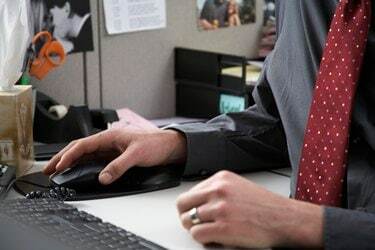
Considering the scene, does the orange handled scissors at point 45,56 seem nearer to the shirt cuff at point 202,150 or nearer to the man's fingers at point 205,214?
the shirt cuff at point 202,150

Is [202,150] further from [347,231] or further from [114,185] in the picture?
[347,231]

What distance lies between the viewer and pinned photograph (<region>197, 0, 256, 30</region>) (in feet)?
5.54

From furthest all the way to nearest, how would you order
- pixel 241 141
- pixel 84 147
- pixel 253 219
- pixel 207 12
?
pixel 207 12 < pixel 241 141 < pixel 84 147 < pixel 253 219

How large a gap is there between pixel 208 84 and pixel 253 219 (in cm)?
88

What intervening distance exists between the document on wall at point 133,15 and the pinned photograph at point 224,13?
0.12 meters

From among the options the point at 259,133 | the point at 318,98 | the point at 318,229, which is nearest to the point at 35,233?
the point at 318,229

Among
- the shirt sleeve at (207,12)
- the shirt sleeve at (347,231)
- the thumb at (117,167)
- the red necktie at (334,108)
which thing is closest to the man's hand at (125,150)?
the thumb at (117,167)

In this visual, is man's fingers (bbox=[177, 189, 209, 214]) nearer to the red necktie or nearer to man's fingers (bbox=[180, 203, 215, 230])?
man's fingers (bbox=[180, 203, 215, 230])

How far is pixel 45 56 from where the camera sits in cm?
140

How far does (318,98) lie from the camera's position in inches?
38.1

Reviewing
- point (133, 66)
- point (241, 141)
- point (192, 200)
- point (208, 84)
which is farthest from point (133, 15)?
point (192, 200)

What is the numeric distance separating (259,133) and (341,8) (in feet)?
0.95

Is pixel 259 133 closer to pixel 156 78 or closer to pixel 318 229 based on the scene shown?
pixel 318 229

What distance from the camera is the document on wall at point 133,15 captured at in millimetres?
1529
